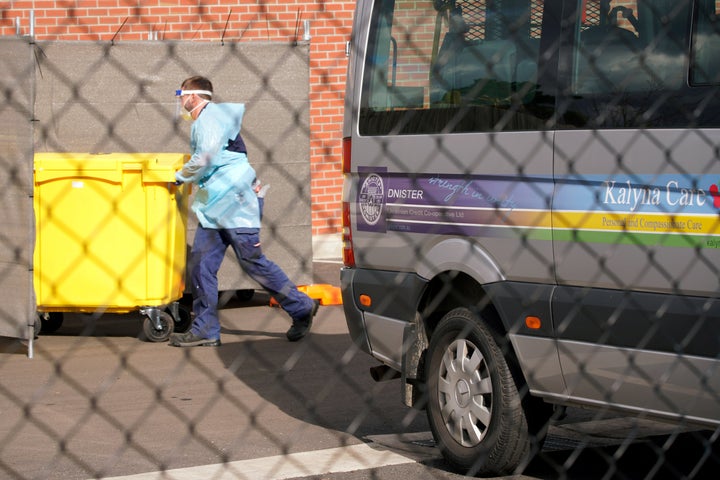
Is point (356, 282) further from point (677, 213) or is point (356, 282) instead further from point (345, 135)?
point (677, 213)

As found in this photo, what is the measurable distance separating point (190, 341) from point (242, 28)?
4737 millimetres

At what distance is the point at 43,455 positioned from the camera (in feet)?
17.7

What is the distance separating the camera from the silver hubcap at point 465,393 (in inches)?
192

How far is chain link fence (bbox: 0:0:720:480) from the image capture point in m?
4.09

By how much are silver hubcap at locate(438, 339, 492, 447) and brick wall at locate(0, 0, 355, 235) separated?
6.24 m

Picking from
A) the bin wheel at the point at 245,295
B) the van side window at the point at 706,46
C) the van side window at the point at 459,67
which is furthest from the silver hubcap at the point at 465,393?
the bin wheel at the point at 245,295

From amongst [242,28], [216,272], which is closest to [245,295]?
[216,272]

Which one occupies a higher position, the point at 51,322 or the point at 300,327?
the point at 300,327

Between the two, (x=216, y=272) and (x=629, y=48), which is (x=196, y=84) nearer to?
(x=216, y=272)

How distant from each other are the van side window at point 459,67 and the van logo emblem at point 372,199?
24 cm

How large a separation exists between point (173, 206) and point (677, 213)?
4.89 meters

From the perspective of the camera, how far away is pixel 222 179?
6973mm

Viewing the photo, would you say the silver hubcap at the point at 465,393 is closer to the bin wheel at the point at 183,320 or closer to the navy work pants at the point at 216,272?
the navy work pants at the point at 216,272

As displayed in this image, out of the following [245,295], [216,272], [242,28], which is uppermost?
[242,28]
